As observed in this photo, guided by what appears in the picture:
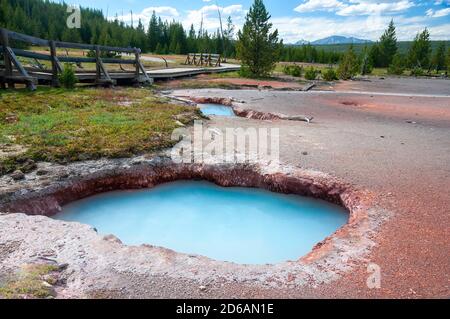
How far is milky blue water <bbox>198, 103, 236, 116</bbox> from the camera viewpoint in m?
13.8

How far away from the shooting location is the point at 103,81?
15.6m

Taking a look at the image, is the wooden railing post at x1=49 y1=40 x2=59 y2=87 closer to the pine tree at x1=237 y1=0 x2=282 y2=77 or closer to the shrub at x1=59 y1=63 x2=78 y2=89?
the shrub at x1=59 y1=63 x2=78 y2=89

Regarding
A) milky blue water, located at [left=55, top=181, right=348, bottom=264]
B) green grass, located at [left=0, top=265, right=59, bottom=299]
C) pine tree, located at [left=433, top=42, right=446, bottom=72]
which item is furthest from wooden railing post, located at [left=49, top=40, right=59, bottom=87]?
pine tree, located at [left=433, top=42, right=446, bottom=72]

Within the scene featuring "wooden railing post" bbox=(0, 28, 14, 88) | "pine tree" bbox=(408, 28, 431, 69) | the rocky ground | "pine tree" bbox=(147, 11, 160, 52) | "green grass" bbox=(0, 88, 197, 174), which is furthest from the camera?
"pine tree" bbox=(147, 11, 160, 52)

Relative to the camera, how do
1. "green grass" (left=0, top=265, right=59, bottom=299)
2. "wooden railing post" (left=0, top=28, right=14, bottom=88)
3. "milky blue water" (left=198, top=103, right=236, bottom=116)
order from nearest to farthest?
1. "green grass" (left=0, top=265, right=59, bottom=299)
2. "wooden railing post" (left=0, top=28, right=14, bottom=88)
3. "milky blue water" (left=198, top=103, right=236, bottom=116)

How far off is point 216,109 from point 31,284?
40.1 feet

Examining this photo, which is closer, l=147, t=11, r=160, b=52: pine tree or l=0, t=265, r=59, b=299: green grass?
l=0, t=265, r=59, b=299: green grass

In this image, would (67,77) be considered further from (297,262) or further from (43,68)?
(297,262)

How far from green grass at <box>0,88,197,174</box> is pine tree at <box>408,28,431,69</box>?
54389mm

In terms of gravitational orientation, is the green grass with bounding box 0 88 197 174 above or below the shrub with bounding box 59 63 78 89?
below

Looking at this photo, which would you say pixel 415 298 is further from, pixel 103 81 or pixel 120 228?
pixel 103 81

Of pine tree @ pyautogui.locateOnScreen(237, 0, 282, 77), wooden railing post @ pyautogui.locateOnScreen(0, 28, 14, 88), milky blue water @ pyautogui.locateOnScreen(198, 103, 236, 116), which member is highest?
pine tree @ pyautogui.locateOnScreen(237, 0, 282, 77)
